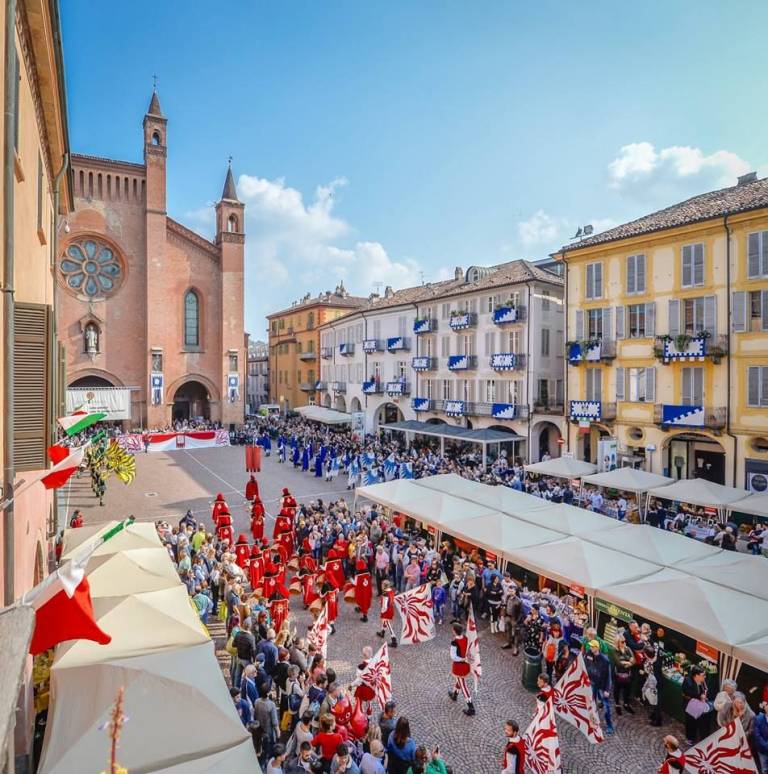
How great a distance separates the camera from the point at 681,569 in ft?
34.7

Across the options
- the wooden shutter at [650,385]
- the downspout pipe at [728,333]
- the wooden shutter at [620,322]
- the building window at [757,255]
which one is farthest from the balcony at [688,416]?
the building window at [757,255]

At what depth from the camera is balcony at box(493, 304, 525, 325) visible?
30828 mm

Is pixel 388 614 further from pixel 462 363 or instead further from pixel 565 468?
pixel 462 363

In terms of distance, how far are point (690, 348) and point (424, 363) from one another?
17234 millimetres

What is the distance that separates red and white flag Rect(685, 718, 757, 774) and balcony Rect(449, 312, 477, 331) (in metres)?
28.2

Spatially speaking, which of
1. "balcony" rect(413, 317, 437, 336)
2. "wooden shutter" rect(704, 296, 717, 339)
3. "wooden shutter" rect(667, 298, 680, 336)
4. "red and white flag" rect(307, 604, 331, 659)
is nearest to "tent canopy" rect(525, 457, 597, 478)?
"wooden shutter" rect(667, 298, 680, 336)

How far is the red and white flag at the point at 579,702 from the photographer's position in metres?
8.33

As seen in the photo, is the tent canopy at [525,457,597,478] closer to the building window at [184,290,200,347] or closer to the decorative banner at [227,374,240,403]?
the decorative banner at [227,374,240,403]

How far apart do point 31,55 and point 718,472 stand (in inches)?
1050

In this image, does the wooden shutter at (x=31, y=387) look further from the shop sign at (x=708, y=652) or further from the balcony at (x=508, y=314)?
the balcony at (x=508, y=314)

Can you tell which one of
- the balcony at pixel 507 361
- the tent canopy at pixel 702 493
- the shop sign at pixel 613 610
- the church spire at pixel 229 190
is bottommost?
the shop sign at pixel 613 610

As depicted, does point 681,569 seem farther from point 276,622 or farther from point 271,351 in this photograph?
point 271,351

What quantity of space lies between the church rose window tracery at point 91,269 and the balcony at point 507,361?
28.0 meters

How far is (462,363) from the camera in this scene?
34.2 m
